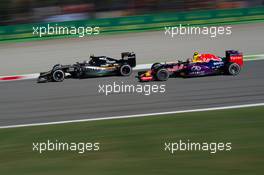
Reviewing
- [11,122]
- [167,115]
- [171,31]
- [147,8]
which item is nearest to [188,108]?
[167,115]

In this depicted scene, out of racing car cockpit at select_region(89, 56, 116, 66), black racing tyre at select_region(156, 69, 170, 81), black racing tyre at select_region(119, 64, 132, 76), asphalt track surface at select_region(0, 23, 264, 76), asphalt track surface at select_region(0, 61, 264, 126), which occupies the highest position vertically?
asphalt track surface at select_region(0, 23, 264, 76)

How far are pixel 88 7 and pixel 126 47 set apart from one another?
516 cm

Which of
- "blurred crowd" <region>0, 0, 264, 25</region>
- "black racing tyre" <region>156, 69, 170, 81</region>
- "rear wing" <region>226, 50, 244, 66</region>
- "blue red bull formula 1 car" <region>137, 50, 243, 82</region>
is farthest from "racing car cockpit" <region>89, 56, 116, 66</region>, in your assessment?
"blurred crowd" <region>0, 0, 264, 25</region>

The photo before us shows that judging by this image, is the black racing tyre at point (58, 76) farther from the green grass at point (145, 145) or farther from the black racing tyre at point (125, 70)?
the green grass at point (145, 145)

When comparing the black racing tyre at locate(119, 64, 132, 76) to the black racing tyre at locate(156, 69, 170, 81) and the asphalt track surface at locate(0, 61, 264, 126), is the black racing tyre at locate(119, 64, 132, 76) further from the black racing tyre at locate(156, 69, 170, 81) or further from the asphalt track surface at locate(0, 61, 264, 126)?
the black racing tyre at locate(156, 69, 170, 81)

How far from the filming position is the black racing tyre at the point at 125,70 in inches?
548

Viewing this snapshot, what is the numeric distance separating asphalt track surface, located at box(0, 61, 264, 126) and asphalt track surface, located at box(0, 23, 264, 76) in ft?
12.3

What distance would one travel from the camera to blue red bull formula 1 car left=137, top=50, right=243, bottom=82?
1300 centimetres

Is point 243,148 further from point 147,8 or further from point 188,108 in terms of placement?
point 147,8

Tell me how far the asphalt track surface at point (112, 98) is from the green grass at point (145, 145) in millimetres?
864

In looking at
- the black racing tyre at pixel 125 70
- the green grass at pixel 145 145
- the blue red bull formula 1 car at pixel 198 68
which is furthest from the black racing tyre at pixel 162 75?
the green grass at pixel 145 145

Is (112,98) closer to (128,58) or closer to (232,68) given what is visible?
(128,58)

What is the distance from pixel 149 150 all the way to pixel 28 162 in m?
1.72

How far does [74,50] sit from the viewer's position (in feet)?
64.4
